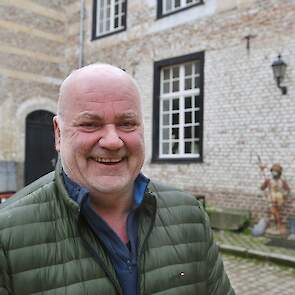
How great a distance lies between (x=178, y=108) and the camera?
9.89 metres

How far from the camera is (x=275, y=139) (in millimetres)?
7758

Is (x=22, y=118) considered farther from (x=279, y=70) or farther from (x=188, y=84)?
(x=279, y=70)

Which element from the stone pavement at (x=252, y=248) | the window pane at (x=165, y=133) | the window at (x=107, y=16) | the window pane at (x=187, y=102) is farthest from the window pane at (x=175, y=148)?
the window at (x=107, y=16)

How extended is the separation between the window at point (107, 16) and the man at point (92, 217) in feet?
36.0

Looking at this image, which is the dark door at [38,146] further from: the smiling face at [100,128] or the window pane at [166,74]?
the smiling face at [100,128]

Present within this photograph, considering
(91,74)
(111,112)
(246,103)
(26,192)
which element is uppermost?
(246,103)

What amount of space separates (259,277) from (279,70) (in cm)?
414

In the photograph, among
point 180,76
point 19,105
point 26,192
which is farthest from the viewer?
point 19,105

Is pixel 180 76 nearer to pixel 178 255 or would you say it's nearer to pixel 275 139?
pixel 275 139

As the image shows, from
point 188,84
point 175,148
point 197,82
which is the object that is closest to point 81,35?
point 188,84

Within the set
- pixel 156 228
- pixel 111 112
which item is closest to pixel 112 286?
pixel 156 228

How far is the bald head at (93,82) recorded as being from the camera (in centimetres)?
126

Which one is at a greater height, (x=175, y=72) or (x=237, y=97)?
(x=175, y=72)

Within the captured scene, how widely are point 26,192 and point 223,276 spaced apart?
0.90 m
